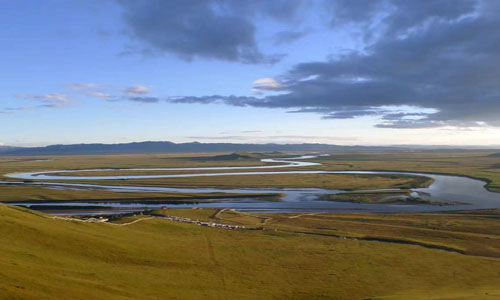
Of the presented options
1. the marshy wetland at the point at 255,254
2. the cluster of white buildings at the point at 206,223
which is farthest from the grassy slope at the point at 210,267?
the cluster of white buildings at the point at 206,223

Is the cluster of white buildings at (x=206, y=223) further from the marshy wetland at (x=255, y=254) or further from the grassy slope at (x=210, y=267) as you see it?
the grassy slope at (x=210, y=267)

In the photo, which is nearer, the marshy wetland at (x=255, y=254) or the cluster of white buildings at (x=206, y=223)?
the marshy wetland at (x=255, y=254)

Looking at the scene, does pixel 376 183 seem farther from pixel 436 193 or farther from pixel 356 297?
pixel 356 297

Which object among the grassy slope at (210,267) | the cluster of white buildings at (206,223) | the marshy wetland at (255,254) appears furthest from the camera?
the cluster of white buildings at (206,223)

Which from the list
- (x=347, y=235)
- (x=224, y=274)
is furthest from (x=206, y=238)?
(x=347, y=235)

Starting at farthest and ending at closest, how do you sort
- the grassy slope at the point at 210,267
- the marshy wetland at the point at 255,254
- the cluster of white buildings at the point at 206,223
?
Answer: the cluster of white buildings at the point at 206,223, the marshy wetland at the point at 255,254, the grassy slope at the point at 210,267

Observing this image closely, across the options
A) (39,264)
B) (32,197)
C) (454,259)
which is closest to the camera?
Result: (39,264)

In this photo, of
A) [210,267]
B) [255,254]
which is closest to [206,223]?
[255,254]

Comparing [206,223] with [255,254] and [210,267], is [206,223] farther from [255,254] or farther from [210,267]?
[210,267]
